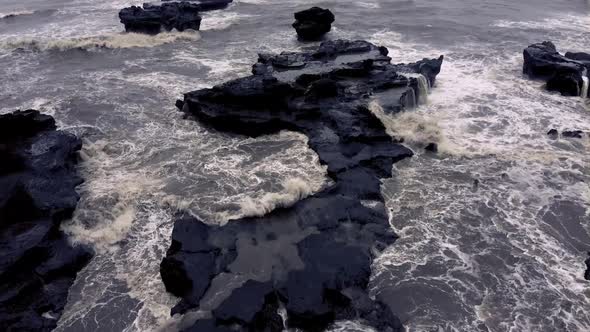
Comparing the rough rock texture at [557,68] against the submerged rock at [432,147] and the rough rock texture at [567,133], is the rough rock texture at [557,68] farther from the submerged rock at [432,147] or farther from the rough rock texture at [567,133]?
the submerged rock at [432,147]

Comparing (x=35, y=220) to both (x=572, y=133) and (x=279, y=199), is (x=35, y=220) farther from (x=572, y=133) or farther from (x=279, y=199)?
(x=572, y=133)

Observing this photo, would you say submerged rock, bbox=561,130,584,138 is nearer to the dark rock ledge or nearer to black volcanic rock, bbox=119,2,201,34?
the dark rock ledge

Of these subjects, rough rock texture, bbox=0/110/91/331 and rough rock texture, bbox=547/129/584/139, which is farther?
rough rock texture, bbox=547/129/584/139

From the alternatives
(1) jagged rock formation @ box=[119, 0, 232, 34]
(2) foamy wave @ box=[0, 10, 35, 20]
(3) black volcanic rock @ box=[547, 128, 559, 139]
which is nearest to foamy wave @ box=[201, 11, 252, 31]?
(1) jagged rock formation @ box=[119, 0, 232, 34]

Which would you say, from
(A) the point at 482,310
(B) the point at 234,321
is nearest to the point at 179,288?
(B) the point at 234,321

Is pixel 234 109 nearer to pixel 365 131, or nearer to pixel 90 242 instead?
pixel 365 131

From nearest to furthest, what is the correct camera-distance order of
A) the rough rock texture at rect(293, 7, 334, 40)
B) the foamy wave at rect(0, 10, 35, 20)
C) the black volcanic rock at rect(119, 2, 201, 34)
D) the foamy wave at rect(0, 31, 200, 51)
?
1. the rough rock texture at rect(293, 7, 334, 40)
2. the foamy wave at rect(0, 31, 200, 51)
3. the black volcanic rock at rect(119, 2, 201, 34)
4. the foamy wave at rect(0, 10, 35, 20)
